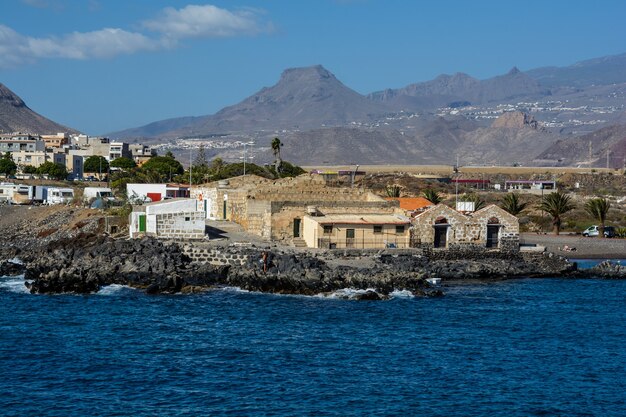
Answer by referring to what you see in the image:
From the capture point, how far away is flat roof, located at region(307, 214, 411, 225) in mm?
43062

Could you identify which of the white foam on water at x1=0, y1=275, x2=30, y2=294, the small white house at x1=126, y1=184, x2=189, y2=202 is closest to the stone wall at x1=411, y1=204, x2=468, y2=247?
the white foam on water at x1=0, y1=275, x2=30, y2=294

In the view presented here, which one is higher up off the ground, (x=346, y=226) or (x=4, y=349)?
(x=346, y=226)

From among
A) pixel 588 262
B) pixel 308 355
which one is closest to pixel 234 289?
pixel 308 355

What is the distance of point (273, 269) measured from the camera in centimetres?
3819

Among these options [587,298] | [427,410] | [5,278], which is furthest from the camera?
[5,278]

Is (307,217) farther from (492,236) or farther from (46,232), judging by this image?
(46,232)

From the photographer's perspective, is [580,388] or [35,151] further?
[35,151]

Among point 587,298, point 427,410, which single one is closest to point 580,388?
point 427,410

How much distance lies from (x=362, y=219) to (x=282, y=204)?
3.91 m

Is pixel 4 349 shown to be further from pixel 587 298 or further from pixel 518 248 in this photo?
pixel 518 248

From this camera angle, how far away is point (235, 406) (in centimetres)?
2278

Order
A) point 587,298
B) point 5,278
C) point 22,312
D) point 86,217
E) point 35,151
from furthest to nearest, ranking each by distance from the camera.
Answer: point 35,151 → point 86,217 → point 5,278 → point 587,298 → point 22,312

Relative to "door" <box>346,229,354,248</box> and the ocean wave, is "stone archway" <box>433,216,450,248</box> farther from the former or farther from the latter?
the ocean wave

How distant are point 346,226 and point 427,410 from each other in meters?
20.6
